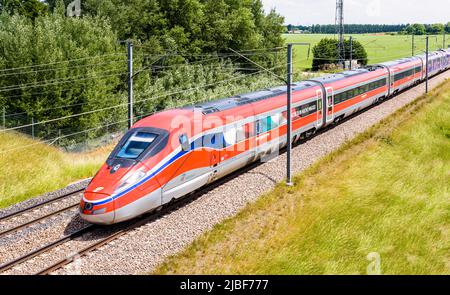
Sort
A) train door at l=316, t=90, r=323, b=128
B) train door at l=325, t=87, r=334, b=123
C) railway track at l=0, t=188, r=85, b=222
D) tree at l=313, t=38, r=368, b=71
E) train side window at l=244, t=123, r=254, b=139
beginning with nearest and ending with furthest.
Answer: railway track at l=0, t=188, r=85, b=222 < train side window at l=244, t=123, r=254, b=139 < train door at l=316, t=90, r=323, b=128 < train door at l=325, t=87, r=334, b=123 < tree at l=313, t=38, r=368, b=71

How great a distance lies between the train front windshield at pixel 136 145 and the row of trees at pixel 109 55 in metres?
5.61

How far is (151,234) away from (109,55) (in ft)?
76.8

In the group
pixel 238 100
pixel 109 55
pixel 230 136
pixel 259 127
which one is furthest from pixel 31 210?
pixel 109 55

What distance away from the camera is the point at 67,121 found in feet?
105

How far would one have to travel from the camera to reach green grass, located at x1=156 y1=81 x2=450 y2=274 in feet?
46.3

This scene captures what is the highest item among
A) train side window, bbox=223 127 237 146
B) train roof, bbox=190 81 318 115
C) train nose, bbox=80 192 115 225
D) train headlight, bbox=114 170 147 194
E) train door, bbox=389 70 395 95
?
train door, bbox=389 70 395 95

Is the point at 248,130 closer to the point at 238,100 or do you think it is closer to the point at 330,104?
the point at 238,100

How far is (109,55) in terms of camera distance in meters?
35.6

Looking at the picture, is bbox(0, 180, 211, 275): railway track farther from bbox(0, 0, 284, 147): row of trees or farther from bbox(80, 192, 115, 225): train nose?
bbox(0, 0, 284, 147): row of trees

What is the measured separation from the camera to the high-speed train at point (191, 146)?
1497cm

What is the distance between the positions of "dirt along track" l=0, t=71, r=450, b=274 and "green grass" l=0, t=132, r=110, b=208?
456 centimetres

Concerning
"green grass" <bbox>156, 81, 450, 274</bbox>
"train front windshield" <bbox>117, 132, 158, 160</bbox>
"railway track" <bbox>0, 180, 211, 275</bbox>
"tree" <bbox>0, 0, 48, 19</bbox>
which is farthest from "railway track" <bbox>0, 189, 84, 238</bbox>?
"tree" <bbox>0, 0, 48, 19</bbox>

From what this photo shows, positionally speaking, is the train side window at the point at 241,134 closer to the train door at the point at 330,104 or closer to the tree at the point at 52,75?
the train door at the point at 330,104
